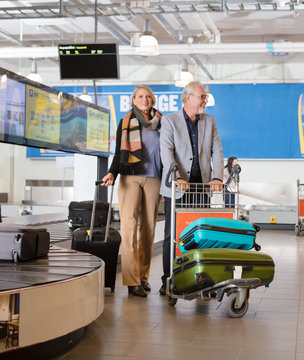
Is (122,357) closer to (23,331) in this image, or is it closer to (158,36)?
(23,331)

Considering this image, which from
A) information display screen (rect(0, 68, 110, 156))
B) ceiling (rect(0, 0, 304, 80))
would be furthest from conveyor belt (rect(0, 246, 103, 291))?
ceiling (rect(0, 0, 304, 80))

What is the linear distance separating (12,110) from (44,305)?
358 cm

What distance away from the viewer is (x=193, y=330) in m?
3.66

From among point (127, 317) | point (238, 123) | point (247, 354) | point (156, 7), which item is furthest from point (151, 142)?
point (238, 123)

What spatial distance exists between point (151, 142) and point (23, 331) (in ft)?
8.51

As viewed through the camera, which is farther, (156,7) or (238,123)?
(238,123)

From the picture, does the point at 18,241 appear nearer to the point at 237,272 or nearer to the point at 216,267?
the point at 216,267

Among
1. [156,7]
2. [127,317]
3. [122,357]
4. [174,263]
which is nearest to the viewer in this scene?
[122,357]

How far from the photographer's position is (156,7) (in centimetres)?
1116

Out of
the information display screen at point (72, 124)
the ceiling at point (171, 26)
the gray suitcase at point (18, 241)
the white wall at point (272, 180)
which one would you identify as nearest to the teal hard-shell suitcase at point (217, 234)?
the gray suitcase at point (18, 241)

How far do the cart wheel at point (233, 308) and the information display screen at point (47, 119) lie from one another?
Result: 2.95 metres

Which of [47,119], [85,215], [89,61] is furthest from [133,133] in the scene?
[89,61]

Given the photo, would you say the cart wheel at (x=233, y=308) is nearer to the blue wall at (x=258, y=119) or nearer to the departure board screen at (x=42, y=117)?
the departure board screen at (x=42, y=117)

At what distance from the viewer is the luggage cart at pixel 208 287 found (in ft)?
13.4
